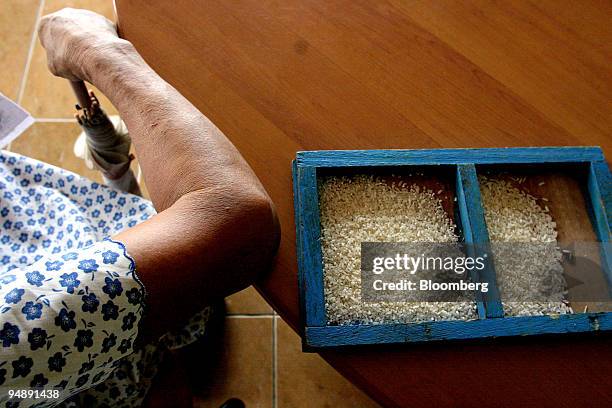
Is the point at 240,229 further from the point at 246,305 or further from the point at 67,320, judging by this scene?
the point at 246,305

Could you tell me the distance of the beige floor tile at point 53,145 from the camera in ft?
5.23

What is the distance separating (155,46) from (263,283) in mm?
432

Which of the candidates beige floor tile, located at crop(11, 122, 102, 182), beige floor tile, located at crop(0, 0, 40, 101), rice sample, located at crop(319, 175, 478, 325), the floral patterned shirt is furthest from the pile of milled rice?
beige floor tile, located at crop(0, 0, 40, 101)

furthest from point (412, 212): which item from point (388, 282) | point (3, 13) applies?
point (3, 13)

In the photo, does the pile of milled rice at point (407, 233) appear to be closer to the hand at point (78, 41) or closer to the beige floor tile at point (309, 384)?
the hand at point (78, 41)

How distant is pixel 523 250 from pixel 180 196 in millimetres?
485

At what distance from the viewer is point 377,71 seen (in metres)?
0.82

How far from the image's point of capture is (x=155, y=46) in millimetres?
828

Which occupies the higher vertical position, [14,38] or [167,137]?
[14,38]

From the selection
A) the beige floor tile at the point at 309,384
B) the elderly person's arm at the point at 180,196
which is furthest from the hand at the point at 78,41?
the beige floor tile at the point at 309,384

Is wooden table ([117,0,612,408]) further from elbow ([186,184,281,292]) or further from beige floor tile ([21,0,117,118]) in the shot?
beige floor tile ([21,0,117,118])

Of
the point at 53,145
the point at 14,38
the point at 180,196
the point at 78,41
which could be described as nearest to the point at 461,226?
the point at 180,196

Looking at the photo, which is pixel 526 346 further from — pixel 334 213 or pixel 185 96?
pixel 185 96

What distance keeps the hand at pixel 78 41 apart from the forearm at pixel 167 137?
14 mm
